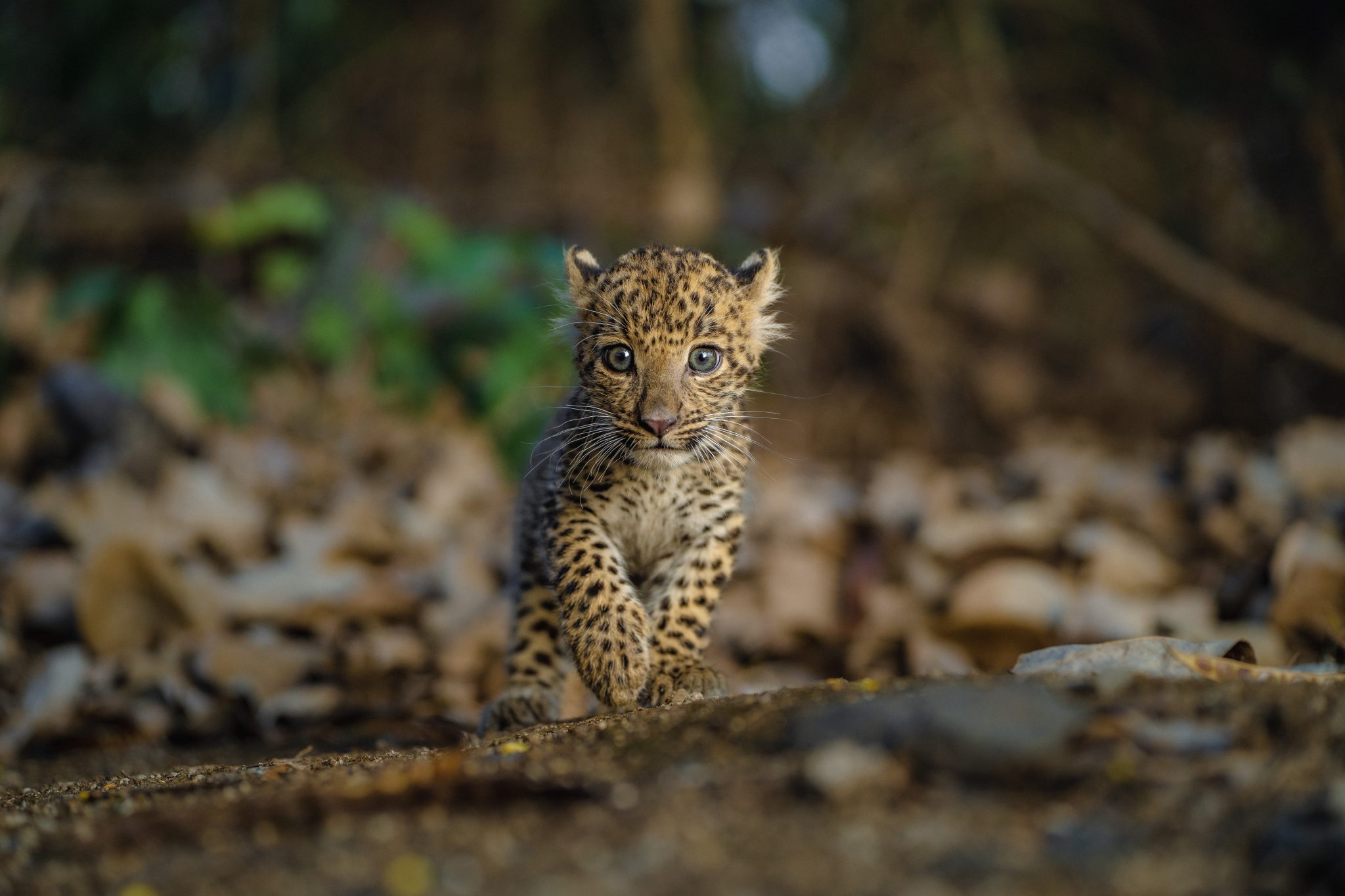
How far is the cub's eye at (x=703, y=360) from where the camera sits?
4.38m

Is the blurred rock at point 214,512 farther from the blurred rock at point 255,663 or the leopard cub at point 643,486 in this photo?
the leopard cub at point 643,486

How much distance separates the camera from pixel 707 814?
1.92 meters

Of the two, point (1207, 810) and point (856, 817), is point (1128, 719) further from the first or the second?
point (856, 817)

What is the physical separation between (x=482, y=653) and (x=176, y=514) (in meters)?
2.00

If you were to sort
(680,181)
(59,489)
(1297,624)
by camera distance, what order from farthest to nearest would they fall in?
(680,181), (59,489), (1297,624)

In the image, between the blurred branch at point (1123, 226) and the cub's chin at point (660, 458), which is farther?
the blurred branch at point (1123, 226)

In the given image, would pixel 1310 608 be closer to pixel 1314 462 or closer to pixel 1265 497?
pixel 1265 497

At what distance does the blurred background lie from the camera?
5.03 m

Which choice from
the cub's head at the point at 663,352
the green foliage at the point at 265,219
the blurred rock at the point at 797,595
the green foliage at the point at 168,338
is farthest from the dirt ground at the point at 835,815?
the green foliage at the point at 265,219

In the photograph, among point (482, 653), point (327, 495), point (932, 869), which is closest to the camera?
point (932, 869)

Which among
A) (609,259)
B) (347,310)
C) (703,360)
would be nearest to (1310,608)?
(703,360)

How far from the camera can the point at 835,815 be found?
6.16ft

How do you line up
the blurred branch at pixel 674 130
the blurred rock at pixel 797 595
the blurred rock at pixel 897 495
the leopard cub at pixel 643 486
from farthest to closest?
the blurred branch at pixel 674 130 → the blurred rock at pixel 897 495 → the blurred rock at pixel 797 595 → the leopard cub at pixel 643 486

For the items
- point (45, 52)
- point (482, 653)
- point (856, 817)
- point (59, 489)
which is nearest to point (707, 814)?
point (856, 817)
